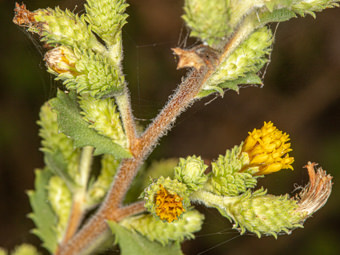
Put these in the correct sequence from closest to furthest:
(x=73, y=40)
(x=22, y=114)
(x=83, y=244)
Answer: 1. (x=73, y=40)
2. (x=83, y=244)
3. (x=22, y=114)

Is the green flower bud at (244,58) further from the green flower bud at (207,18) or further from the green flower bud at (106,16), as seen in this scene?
the green flower bud at (106,16)

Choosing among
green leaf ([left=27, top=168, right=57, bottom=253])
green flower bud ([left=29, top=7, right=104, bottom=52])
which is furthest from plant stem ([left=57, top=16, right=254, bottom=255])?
green flower bud ([left=29, top=7, right=104, bottom=52])

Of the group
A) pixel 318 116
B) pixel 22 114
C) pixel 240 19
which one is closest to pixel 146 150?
pixel 240 19

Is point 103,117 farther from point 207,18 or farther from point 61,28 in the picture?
point 207,18

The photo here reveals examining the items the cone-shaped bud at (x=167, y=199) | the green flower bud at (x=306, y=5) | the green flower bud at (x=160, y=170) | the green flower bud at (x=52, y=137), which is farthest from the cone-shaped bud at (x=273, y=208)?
the green flower bud at (x=52, y=137)

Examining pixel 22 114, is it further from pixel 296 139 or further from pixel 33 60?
pixel 296 139

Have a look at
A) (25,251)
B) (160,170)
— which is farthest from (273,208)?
(25,251)
